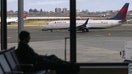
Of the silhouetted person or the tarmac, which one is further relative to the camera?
the tarmac

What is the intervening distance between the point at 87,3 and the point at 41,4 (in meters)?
0.71

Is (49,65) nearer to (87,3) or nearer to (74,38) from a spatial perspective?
(74,38)

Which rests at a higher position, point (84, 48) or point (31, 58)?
point (31, 58)

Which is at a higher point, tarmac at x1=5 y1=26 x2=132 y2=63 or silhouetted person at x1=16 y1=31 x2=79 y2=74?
silhouetted person at x1=16 y1=31 x2=79 y2=74

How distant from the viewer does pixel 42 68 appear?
187 inches

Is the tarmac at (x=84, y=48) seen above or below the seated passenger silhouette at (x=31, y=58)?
below

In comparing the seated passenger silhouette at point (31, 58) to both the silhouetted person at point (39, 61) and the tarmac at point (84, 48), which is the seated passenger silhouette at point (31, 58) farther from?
the tarmac at point (84, 48)

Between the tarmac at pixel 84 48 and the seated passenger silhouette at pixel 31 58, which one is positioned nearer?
the seated passenger silhouette at pixel 31 58

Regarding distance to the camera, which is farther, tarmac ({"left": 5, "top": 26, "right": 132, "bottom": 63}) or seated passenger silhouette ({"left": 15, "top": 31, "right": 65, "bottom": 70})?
tarmac ({"left": 5, "top": 26, "right": 132, "bottom": 63})

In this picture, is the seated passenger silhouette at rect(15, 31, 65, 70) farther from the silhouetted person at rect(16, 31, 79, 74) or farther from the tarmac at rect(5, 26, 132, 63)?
the tarmac at rect(5, 26, 132, 63)

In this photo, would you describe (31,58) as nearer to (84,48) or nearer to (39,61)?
(39,61)

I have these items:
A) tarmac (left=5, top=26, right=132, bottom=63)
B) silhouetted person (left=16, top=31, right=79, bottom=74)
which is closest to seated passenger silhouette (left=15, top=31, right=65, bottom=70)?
silhouetted person (left=16, top=31, right=79, bottom=74)

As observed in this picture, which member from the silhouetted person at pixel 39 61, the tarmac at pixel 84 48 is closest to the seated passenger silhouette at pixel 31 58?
the silhouetted person at pixel 39 61

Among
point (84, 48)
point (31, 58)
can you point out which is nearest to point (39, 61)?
point (31, 58)
